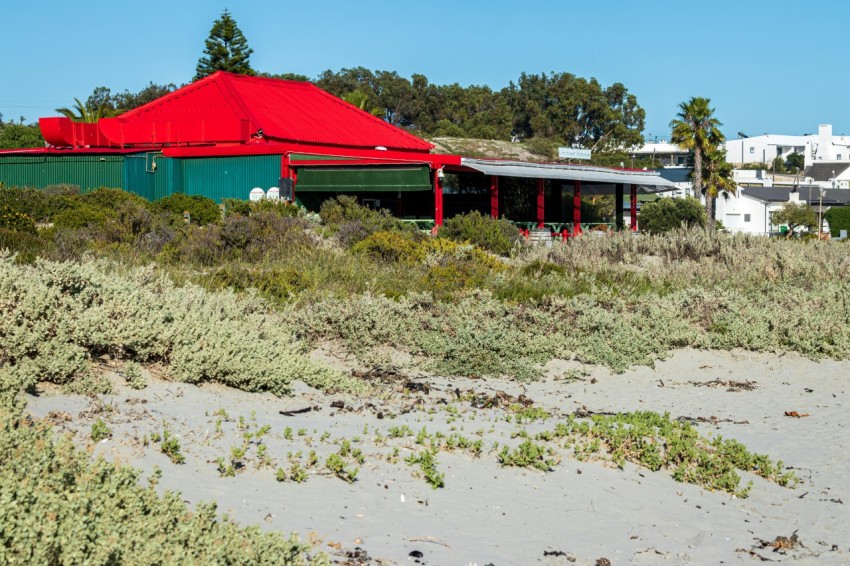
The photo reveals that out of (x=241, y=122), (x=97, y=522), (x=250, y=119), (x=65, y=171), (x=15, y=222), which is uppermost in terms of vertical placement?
(x=250, y=119)

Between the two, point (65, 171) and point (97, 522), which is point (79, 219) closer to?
point (65, 171)

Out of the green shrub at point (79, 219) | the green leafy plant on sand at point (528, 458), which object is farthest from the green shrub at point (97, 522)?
the green shrub at point (79, 219)

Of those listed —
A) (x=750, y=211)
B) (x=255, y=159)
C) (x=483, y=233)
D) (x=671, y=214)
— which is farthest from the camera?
(x=750, y=211)

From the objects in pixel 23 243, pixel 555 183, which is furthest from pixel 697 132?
pixel 23 243

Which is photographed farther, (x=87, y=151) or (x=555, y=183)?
(x=555, y=183)

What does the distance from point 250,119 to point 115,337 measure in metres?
24.7

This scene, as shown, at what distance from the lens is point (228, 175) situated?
29.5m

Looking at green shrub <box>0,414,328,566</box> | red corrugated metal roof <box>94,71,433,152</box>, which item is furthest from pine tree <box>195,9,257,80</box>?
green shrub <box>0,414,328,566</box>

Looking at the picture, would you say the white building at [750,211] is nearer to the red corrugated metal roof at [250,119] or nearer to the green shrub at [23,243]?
the red corrugated metal roof at [250,119]

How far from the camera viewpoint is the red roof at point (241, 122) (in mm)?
32156

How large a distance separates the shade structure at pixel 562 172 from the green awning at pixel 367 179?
1.49 meters

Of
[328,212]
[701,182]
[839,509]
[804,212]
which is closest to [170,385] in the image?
[839,509]

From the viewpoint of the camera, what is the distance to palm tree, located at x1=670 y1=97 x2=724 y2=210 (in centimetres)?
5500

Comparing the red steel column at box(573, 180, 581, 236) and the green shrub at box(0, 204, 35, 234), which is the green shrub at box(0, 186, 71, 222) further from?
the red steel column at box(573, 180, 581, 236)
